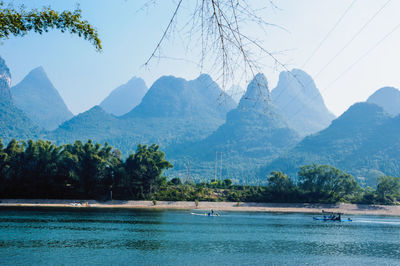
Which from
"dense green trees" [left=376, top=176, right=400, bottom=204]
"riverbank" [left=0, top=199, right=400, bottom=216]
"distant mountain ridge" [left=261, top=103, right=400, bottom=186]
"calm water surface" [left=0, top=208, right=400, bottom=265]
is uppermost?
"distant mountain ridge" [left=261, top=103, right=400, bottom=186]

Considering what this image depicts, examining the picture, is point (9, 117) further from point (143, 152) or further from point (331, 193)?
point (331, 193)

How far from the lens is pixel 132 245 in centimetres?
2516

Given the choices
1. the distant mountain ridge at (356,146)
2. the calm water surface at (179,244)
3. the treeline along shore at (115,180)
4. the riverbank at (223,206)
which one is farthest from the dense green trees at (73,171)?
the distant mountain ridge at (356,146)

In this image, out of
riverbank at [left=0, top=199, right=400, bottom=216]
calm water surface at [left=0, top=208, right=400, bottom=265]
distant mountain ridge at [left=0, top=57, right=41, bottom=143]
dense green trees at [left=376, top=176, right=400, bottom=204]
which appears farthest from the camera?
distant mountain ridge at [left=0, top=57, right=41, bottom=143]

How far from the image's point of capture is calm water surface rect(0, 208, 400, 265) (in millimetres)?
20922

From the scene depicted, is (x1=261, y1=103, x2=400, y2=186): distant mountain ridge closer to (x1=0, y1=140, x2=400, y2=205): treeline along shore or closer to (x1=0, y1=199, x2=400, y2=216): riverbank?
(x1=0, y1=199, x2=400, y2=216): riverbank

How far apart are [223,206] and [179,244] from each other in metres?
40.6

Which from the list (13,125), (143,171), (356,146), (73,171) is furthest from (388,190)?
Answer: (13,125)

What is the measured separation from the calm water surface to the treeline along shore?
865 inches

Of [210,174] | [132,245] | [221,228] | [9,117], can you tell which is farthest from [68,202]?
[9,117]

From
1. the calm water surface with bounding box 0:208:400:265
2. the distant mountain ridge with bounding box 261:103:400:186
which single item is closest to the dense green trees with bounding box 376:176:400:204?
the calm water surface with bounding box 0:208:400:265

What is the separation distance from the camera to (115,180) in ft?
205

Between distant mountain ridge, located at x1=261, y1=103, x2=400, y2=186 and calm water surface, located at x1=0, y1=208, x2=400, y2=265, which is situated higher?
distant mountain ridge, located at x1=261, y1=103, x2=400, y2=186

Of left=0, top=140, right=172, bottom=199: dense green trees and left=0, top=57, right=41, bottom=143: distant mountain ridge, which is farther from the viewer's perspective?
left=0, top=57, right=41, bottom=143: distant mountain ridge
